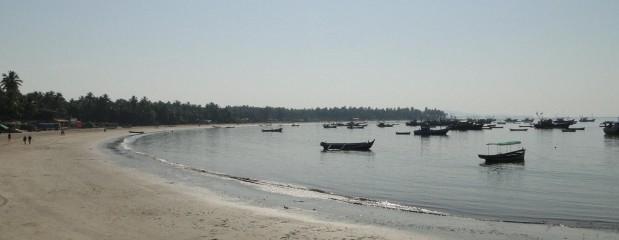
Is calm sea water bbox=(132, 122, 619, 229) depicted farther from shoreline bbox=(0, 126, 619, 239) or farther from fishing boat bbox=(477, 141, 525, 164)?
shoreline bbox=(0, 126, 619, 239)

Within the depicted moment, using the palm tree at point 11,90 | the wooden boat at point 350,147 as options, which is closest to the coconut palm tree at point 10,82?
the palm tree at point 11,90

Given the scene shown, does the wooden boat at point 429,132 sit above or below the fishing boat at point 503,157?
above

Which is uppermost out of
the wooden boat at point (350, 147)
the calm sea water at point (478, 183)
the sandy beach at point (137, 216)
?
the sandy beach at point (137, 216)

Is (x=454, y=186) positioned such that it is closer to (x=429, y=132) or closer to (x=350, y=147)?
(x=350, y=147)

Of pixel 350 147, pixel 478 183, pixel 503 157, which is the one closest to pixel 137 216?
pixel 478 183

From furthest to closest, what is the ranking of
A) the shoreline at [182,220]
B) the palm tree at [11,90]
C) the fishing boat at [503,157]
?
the palm tree at [11,90] → the fishing boat at [503,157] → the shoreline at [182,220]

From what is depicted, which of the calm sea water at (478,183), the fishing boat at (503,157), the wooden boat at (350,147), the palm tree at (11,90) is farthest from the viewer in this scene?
the palm tree at (11,90)

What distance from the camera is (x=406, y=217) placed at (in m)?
23.5

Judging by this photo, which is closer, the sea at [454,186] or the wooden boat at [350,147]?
the sea at [454,186]

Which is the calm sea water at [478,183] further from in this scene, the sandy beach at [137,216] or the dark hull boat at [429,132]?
the dark hull boat at [429,132]

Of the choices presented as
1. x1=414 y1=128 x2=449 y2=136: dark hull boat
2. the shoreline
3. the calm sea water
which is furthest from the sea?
x1=414 y1=128 x2=449 y2=136: dark hull boat

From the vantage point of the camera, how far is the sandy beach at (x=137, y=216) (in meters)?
17.3

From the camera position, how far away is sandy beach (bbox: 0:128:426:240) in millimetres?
17328

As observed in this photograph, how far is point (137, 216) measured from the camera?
2053cm
